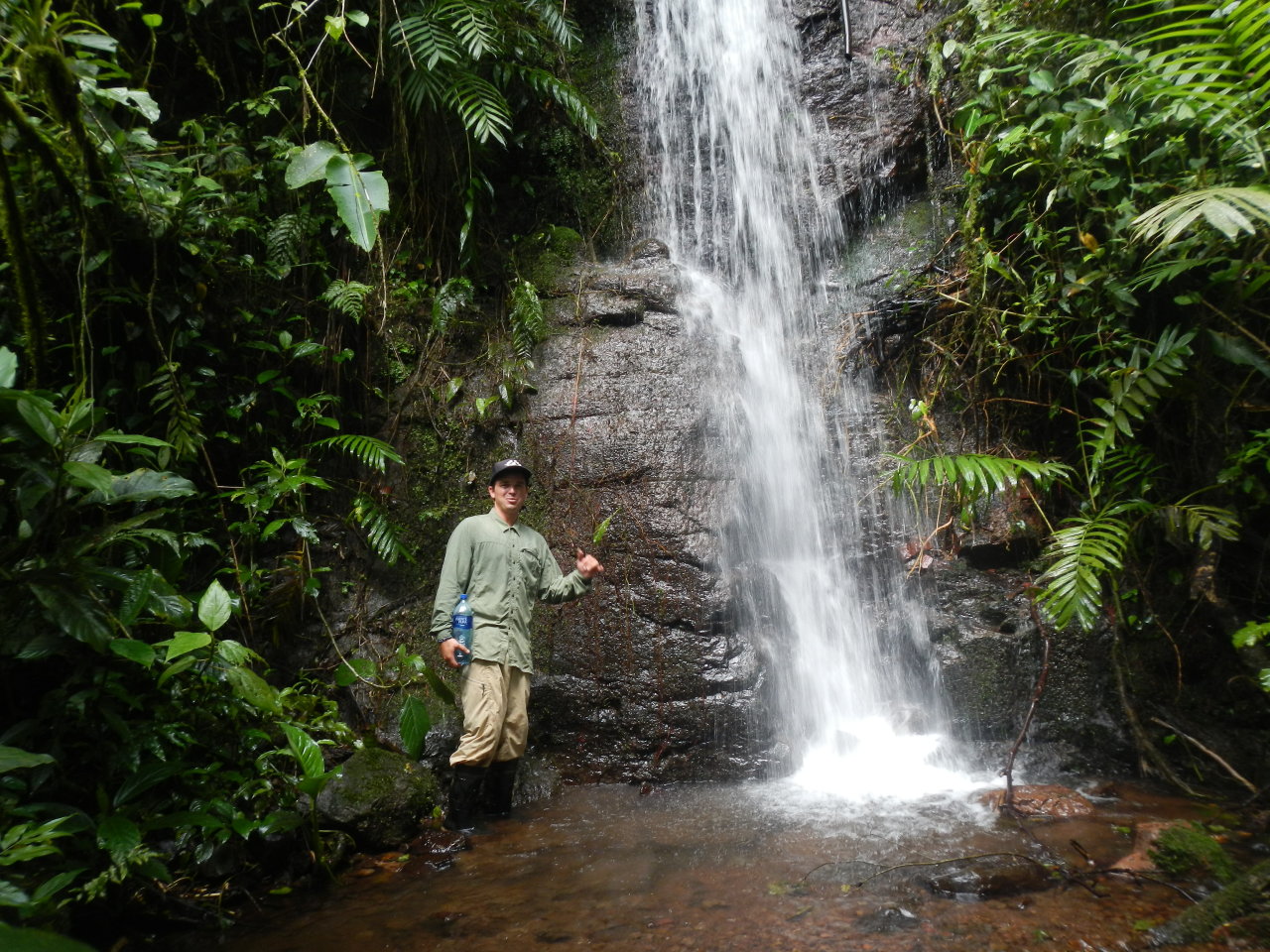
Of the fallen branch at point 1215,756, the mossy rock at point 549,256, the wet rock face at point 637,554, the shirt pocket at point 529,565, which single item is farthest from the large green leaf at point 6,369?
the fallen branch at point 1215,756

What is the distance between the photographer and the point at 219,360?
201 inches

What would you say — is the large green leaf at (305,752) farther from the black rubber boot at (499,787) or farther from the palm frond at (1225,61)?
the palm frond at (1225,61)

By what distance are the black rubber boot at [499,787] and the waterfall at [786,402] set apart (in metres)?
1.72

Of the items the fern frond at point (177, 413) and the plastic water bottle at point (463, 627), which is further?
the fern frond at point (177, 413)

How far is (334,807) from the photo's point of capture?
12.1 ft

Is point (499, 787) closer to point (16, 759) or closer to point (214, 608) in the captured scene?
point (214, 608)

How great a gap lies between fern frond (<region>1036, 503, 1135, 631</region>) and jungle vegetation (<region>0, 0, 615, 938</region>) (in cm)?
343

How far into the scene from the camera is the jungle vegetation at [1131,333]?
398cm

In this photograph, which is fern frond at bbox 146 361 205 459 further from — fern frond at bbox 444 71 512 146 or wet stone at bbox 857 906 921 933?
wet stone at bbox 857 906 921 933

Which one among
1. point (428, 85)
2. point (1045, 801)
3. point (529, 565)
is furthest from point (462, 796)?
point (428, 85)

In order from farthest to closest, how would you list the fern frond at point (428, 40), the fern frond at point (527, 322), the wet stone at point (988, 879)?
the fern frond at point (527, 322) < the fern frond at point (428, 40) < the wet stone at point (988, 879)

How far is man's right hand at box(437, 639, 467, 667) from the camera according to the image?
13.1 ft

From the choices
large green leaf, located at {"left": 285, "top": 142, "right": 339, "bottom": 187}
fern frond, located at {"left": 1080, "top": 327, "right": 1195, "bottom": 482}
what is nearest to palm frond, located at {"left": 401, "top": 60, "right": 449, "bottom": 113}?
large green leaf, located at {"left": 285, "top": 142, "right": 339, "bottom": 187}

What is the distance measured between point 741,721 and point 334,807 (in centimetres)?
234
